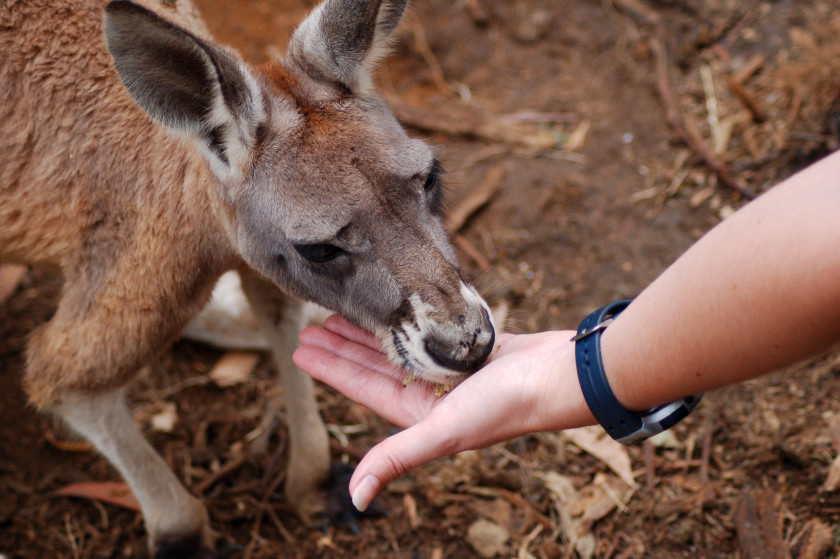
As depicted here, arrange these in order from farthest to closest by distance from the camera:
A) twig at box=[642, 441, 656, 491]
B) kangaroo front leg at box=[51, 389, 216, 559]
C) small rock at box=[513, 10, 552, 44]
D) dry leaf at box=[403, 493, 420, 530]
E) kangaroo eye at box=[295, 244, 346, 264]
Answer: small rock at box=[513, 10, 552, 44], dry leaf at box=[403, 493, 420, 530], twig at box=[642, 441, 656, 491], kangaroo front leg at box=[51, 389, 216, 559], kangaroo eye at box=[295, 244, 346, 264]

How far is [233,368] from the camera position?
4211 millimetres

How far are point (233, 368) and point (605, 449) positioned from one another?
2125 mm

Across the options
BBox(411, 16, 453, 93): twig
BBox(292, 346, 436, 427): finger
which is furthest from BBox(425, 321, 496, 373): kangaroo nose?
BBox(411, 16, 453, 93): twig

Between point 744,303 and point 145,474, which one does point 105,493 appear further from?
point 744,303

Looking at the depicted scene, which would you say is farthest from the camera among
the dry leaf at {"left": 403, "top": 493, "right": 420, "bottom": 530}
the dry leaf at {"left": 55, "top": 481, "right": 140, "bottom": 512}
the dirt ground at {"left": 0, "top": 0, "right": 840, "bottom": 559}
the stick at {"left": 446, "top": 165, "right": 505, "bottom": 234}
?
the stick at {"left": 446, "top": 165, "right": 505, "bottom": 234}

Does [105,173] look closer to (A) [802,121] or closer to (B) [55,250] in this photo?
(B) [55,250]

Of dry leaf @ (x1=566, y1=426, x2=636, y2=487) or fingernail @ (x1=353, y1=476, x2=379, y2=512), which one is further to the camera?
dry leaf @ (x1=566, y1=426, x2=636, y2=487)

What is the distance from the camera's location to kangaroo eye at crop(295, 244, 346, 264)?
235cm

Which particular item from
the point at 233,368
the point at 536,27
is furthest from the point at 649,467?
the point at 536,27

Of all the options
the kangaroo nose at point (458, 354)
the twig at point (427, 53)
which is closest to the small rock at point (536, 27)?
the twig at point (427, 53)

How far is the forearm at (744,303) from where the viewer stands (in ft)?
5.23

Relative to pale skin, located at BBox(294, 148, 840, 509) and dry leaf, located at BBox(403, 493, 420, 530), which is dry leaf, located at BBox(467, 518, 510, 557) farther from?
pale skin, located at BBox(294, 148, 840, 509)

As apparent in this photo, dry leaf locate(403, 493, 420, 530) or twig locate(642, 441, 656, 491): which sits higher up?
twig locate(642, 441, 656, 491)

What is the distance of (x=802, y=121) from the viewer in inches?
158
